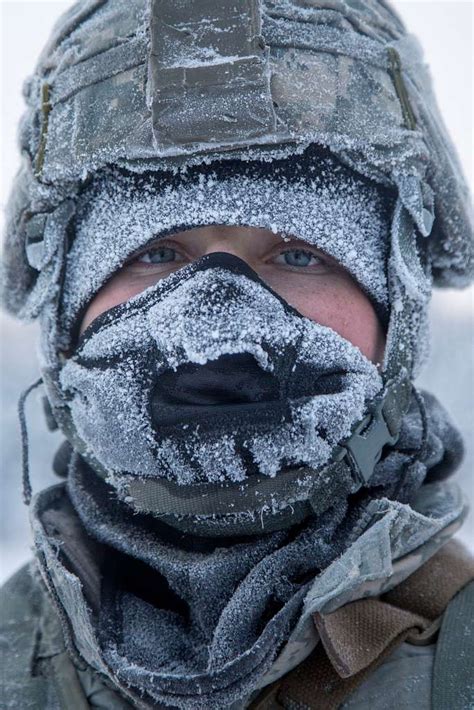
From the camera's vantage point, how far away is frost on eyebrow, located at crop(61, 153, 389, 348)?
5.65 feet

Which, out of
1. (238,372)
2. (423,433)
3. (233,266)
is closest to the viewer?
(238,372)

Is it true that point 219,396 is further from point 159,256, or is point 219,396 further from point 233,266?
point 159,256

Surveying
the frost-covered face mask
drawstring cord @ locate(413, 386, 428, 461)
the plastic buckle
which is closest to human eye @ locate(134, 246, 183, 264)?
the frost-covered face mask

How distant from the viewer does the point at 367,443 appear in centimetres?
170

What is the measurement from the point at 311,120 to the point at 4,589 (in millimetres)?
1457

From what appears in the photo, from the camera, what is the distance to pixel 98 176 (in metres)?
1.87

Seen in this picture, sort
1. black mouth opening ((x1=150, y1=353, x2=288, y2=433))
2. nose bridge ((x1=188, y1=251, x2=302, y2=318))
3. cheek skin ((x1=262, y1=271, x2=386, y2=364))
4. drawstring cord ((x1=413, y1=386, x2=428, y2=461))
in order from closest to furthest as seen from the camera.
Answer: black mouth opening ((x1=150, y1=353, x2=288, y2=433)), nose bridge ((x1=188, y1=251, x2=302, y2=318)), cheek skin ((x1=262, y1=271, x2=386, y2=364)), drawstring cord ((x1=413, y1=386, x2=428, y2=461))

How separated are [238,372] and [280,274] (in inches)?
13.7

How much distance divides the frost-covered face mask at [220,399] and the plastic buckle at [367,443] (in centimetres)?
5

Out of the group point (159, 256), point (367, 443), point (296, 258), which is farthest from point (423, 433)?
point (159, 256)

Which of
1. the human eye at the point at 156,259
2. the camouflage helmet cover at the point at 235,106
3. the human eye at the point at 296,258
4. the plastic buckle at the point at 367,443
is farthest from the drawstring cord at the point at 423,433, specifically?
the human eye at the point at 156,259

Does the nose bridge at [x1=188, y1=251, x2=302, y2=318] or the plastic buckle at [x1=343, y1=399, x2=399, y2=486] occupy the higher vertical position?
the nose bridge at [x1=188, y1=251, x2=302, y2=318]

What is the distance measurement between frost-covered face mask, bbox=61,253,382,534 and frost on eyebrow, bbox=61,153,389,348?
0.48 ft

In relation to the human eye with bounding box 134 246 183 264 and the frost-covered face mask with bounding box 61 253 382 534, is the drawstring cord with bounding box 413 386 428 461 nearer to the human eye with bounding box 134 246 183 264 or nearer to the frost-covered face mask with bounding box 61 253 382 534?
the frost-covered face mask with bounding box 61 253 382 534
